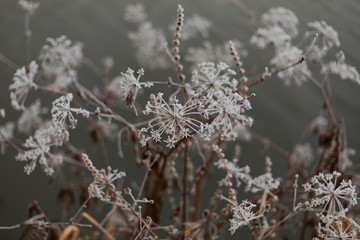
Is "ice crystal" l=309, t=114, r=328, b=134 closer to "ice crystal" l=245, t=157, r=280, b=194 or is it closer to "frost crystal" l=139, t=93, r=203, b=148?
"ice crystal" l=245, t=157, r=280, b=194

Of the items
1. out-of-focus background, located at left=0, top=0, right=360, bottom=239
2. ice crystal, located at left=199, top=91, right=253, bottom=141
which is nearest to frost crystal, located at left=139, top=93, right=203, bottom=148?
ice crystal, located at left=199, top=91, right=253, bottom=141

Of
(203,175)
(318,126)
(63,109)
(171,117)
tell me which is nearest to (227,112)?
(171,117)

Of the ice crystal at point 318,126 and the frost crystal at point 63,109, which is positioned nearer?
the frost crystal at point 63,109

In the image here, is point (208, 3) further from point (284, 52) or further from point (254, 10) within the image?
point (284, 52)

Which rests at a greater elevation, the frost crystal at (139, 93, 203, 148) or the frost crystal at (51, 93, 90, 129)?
the frost crystal at (139, 93, 203, 148)

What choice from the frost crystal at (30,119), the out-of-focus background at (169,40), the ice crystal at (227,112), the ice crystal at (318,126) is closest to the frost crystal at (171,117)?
the ice crystal at (227,112)

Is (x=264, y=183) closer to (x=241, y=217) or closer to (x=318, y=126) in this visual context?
(x=241, y=217)

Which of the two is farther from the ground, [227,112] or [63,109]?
[227,112]

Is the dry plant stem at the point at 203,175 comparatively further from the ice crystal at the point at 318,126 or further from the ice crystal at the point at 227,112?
the ice crystal at the point at 318,126

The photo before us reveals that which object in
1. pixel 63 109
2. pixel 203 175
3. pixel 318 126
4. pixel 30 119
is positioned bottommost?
pixel 30 119
